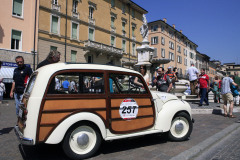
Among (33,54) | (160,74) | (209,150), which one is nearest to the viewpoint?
(209,150)

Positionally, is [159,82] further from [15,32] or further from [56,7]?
[56,7]

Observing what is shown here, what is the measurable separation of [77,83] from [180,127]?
2.68 meters

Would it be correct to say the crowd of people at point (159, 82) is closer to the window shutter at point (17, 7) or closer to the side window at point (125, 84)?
the side window at point (125, 84)

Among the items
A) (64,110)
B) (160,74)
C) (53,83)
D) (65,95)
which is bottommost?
(64,110)

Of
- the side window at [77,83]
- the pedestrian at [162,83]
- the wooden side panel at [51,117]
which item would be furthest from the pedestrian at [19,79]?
the pedestrian at [162,83]

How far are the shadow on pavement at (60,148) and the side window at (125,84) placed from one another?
122 cm

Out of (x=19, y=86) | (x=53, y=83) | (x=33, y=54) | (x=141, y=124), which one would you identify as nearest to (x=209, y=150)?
(x=141, y=124)

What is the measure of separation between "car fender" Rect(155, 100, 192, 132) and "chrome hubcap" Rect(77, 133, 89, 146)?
5.27 ft

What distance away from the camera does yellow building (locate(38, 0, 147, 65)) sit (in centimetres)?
2431

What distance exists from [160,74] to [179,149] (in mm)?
4139

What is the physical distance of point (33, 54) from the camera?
2228cm

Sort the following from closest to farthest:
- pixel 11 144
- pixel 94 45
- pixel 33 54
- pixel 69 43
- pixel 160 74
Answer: pixel 11 144 < pixel 160 74 < pixel 33 54 < pixel 69 43 < pixel 94 45

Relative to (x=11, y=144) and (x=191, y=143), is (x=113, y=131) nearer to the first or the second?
(x=191, y=143)

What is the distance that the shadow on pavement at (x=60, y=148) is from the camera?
Answer: 3.62m
